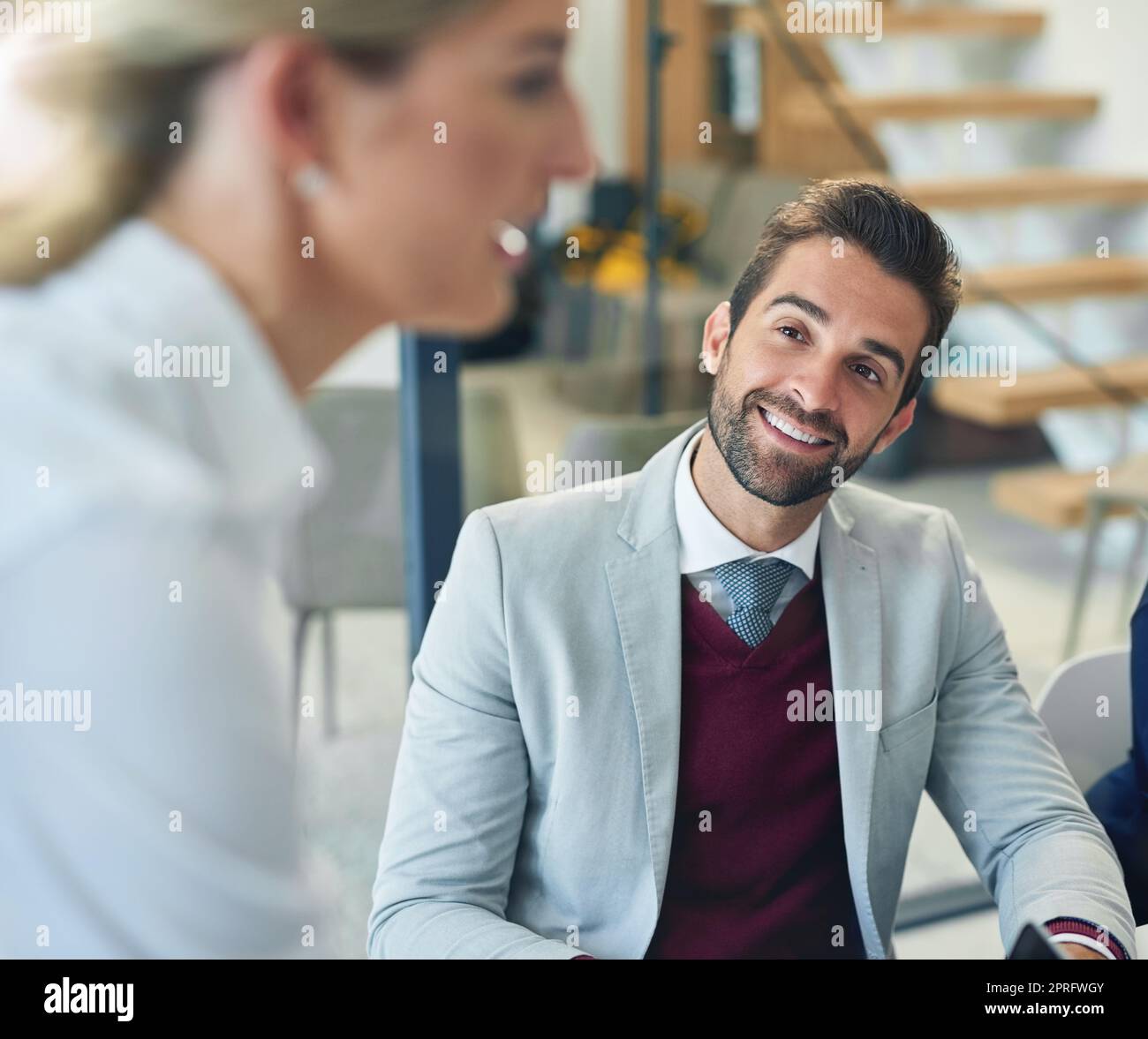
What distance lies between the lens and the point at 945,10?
257 centimetres

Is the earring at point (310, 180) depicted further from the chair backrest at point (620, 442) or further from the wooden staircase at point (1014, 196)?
the wooden staircase at point (1014, 196)

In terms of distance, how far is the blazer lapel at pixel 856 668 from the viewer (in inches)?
44.8

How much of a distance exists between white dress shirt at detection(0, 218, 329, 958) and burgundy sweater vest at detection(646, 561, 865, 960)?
0.76 meters

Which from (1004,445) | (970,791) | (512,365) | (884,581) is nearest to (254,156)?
(884,581)

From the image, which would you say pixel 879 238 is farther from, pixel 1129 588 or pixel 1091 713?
pixel 1129 588

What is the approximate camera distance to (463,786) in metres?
1.08

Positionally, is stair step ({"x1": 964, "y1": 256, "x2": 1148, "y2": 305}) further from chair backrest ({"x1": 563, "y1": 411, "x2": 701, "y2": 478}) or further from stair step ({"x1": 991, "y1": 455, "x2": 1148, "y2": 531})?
chair backrest ({"x1": 563, "y1": 411, "x2": 701, "y2": 478})

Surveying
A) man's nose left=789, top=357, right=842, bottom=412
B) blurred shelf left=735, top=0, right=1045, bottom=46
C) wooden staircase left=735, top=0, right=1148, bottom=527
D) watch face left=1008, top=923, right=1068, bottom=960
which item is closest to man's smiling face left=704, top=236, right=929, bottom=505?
man's nose left=789, top=357, right=842, bottom=412

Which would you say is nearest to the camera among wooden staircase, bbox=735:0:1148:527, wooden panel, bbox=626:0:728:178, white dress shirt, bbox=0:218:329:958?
white dress shirt, bbox=0:218:329:958

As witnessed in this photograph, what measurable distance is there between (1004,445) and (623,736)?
1791 millimetres

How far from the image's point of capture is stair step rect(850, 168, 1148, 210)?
2.30m

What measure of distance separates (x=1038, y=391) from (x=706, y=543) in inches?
54.5
